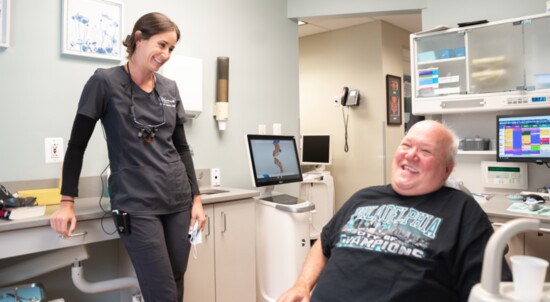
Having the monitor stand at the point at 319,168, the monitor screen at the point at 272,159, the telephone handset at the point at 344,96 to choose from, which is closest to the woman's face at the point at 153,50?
the monitor screen at the point at 272,159

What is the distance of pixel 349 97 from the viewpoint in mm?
4992

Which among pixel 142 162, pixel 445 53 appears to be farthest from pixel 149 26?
pixel 445 53

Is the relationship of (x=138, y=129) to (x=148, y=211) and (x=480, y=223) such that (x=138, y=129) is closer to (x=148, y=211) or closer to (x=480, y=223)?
(x=148, y=211)

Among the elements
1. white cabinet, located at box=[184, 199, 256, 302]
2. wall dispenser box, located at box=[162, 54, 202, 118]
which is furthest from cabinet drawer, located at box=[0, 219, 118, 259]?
wall dispenser box, located at box=[162, 54, 202, 118]

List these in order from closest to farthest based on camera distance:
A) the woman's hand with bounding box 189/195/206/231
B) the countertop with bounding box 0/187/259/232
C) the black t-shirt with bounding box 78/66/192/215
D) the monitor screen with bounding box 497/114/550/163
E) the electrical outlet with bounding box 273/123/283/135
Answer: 1. the countertop with bounding box 0/187/259/232
2. the black t-shirt with bounding box 78/66/192/215
3. the woman's hand with bounding box 189/195/206/231
4. the monitor screen with bounding box 497/114/550/163
5. the electrical outlet with bounding box 273/123/283/135

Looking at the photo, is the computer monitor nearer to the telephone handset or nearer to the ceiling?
the telephone handset

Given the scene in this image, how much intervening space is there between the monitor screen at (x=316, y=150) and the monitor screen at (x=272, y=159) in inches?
70.1

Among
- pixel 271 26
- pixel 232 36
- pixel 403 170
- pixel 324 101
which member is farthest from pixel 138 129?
pixel 324 101

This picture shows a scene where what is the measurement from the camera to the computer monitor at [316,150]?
4.75 m

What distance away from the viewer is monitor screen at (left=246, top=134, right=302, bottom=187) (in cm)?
265

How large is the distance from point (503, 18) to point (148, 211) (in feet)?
9.40

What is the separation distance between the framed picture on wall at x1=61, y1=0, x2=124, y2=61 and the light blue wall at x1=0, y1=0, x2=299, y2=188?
50 millimetres

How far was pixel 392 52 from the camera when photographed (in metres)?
5.03

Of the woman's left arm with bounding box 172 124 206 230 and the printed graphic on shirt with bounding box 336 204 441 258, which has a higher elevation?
the woman's left arm with bounding box 172 124 206 230
